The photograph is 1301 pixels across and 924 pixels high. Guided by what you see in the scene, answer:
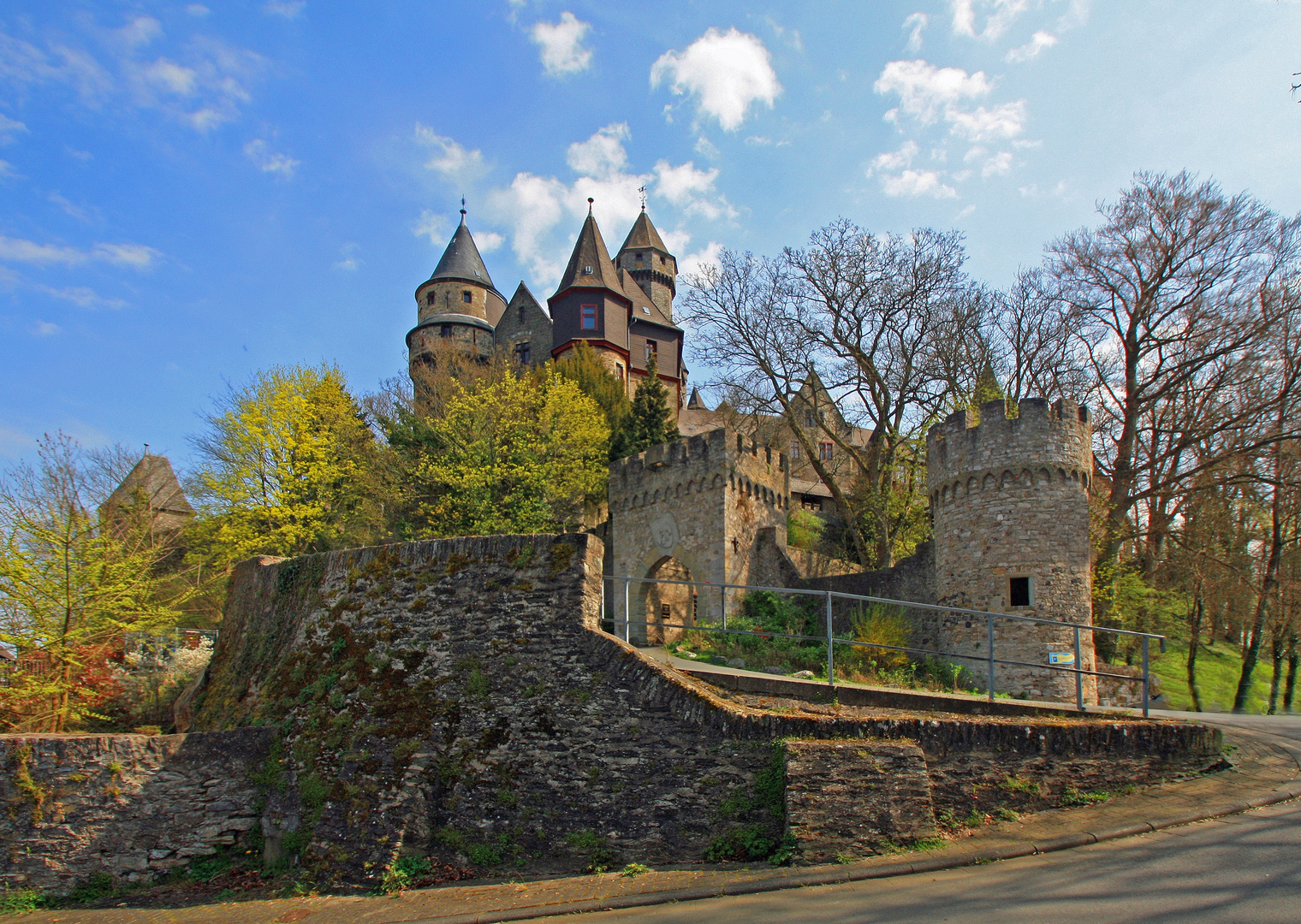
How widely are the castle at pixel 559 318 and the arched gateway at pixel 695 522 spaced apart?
1619cm

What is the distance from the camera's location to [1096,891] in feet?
19.0

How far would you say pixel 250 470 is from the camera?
24344 mm

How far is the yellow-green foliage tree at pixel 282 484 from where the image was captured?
23453 mm

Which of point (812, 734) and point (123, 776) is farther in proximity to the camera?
point (123, 776)

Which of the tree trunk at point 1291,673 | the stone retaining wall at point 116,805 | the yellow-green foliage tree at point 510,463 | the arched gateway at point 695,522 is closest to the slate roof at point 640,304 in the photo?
the yellow-green foliage tree at point 510,463

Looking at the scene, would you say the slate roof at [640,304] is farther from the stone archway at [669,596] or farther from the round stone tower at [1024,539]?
the round stone tower at [1024,539]

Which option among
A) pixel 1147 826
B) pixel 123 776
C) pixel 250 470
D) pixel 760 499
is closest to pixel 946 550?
pixel 760 499

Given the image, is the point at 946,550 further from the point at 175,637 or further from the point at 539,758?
the point at 175,637

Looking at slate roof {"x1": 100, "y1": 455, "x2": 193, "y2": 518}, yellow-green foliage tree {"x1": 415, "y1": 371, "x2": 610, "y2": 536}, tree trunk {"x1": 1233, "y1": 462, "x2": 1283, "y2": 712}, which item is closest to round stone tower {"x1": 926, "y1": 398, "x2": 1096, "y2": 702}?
tree trunk {"x1": 1233, "y1": 462, "x2": 1283, "y2": 712}

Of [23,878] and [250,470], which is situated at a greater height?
[250,470]

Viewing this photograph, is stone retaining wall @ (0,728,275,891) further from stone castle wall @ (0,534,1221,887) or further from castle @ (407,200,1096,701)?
castle @ (407,200,1096,701)

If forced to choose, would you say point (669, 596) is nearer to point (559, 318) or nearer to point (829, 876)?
point (829, 876)

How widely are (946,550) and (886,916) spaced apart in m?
12.0

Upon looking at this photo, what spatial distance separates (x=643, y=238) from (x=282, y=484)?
32091mm
